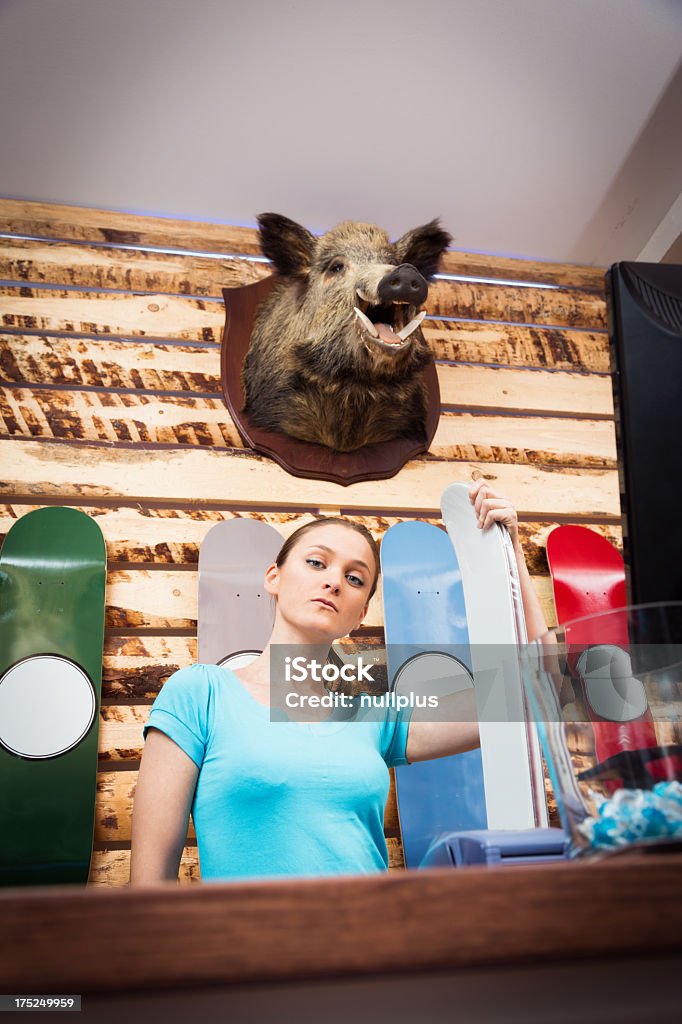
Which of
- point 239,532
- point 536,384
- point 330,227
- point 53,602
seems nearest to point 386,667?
point 239,532

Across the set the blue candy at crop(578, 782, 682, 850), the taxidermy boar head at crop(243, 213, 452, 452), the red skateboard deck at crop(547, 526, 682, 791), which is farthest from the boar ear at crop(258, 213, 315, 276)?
the blue candy at crop(578, 782, 682, 850)

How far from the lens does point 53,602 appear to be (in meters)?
2.42

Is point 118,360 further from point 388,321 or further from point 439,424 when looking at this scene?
point 439,424

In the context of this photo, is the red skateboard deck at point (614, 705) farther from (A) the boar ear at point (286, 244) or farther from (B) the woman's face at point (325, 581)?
(A) the boar ear at point (286, 244)

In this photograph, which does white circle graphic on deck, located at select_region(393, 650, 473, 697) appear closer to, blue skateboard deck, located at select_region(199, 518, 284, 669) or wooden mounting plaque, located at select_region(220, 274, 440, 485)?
blue skateboard deck, located at select_region(199, 518, 284, 669)

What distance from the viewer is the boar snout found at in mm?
2539

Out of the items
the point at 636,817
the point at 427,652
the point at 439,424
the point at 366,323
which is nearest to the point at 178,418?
the point at 366,323

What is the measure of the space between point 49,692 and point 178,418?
0.98 m

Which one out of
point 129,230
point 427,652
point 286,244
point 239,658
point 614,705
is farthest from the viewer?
point 129,230

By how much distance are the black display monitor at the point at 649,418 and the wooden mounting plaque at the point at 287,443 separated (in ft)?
5.96

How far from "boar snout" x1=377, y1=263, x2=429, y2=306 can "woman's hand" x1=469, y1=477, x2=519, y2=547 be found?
4.21ft

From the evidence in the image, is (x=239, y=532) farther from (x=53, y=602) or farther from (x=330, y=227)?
(x=330, y=227)

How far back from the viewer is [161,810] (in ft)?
4.87

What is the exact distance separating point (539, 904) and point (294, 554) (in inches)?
60.4
